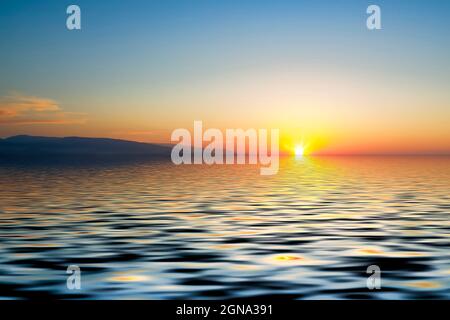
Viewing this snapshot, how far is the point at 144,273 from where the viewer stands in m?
17.3

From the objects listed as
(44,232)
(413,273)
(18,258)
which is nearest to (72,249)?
(18,258)

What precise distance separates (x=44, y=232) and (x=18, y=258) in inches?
239

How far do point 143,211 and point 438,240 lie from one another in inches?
622

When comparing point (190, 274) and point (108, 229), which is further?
point (108, 229)

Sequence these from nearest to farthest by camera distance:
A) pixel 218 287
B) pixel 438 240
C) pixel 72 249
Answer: pixel 218 287 < pixel 72 249 < pixel 438 240

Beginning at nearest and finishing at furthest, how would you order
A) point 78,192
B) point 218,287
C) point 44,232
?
point 218,287 < point 44,232 < point 78,192

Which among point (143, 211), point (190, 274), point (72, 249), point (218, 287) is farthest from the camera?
point (143, 211)

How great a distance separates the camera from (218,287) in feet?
51.2

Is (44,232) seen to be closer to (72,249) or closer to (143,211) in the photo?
(72,249)

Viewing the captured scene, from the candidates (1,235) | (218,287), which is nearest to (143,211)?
(1,235)

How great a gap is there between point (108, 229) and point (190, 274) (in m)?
10.2

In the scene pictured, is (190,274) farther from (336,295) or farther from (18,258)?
(18,258)
